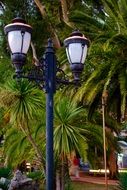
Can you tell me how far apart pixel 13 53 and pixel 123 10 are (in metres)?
5.32

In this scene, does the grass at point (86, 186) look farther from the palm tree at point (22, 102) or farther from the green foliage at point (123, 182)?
the green foliage at point (123, 182)

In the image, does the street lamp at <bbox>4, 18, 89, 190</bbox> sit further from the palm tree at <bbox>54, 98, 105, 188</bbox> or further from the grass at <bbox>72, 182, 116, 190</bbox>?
the grass at <bbox>72, 182, 116, 190</bbox>

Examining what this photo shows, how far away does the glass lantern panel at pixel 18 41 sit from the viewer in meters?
5.88

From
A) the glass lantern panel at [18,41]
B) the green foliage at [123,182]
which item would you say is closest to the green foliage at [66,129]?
the green foliage at [123,182]

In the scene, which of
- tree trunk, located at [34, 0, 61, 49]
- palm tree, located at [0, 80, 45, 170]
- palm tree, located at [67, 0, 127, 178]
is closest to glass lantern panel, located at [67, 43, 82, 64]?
palm tree, located at [67, 0, 127, 178]

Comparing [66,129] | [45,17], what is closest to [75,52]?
[66,129]

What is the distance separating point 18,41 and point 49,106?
32.9 inches

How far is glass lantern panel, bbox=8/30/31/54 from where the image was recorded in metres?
5.88

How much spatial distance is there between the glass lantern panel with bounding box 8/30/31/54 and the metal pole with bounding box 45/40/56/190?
1.17ft

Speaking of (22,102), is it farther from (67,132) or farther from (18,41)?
(18,41)

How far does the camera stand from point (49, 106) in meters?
5.93

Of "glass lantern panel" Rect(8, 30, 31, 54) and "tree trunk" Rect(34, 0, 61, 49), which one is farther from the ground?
"tree trunk" Rect(34, 0, 61, 49)

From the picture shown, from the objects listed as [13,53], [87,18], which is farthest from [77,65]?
[87,18]

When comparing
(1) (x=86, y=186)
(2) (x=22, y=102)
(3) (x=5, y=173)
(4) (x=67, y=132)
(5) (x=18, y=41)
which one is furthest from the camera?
(1) (x=86, y=186)
